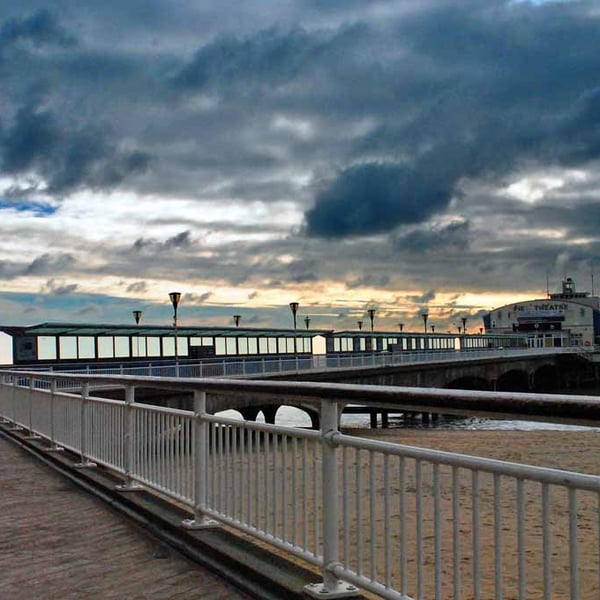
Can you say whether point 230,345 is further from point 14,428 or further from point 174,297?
point 14,428

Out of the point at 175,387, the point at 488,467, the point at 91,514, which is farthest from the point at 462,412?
the point at 91,514

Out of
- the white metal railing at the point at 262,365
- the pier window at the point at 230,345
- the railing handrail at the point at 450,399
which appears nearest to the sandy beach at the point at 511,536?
the railing handrail at the point at 450,399

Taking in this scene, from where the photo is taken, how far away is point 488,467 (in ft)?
10.9

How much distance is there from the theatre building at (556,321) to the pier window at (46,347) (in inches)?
4254

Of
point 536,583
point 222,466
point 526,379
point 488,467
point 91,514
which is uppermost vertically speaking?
point 488,467

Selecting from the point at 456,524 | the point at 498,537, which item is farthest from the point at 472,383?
the point at 498,537

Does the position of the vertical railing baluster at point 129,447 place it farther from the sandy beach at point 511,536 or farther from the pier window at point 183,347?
Result: the pier window at point 183,347

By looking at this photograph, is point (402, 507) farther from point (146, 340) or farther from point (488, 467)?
point (146, 340)

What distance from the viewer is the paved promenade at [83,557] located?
5.04m

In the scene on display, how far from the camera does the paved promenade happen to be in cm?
504

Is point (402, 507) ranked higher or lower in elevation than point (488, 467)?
lower

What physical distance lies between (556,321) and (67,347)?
395 ft

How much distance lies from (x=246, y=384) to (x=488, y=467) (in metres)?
2.47

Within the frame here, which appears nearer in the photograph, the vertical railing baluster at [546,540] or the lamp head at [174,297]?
the vertical railing baluster at [546,540]
